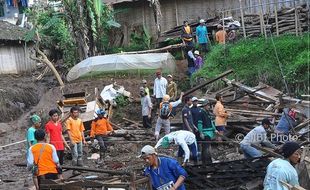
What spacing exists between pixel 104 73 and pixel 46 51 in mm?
12001

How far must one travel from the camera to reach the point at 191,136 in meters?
13.0

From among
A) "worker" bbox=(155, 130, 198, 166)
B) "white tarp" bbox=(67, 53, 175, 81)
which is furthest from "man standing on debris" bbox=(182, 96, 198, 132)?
"white tarp" bbox=(67, 53, 175, 81)

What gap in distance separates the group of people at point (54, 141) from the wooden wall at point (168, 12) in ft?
44.4

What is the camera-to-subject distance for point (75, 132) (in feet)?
47.1

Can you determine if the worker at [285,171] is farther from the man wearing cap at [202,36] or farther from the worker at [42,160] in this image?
the man wearing cap at [202,36]

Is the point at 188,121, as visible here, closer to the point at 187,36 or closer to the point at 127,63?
the point at 187,36

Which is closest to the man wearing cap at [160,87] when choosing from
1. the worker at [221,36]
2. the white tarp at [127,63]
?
the white tarp at [127,63]

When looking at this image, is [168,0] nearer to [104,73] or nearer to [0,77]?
[104,73]

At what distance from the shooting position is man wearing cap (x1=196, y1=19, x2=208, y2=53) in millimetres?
24594

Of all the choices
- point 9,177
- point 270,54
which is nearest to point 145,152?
point 9,177

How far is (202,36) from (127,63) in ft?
11.9

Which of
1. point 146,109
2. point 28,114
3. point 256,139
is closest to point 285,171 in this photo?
point 256,139

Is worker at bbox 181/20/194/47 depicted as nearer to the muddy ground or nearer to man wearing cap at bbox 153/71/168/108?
the muddy ground

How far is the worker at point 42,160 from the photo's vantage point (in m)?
9.98
